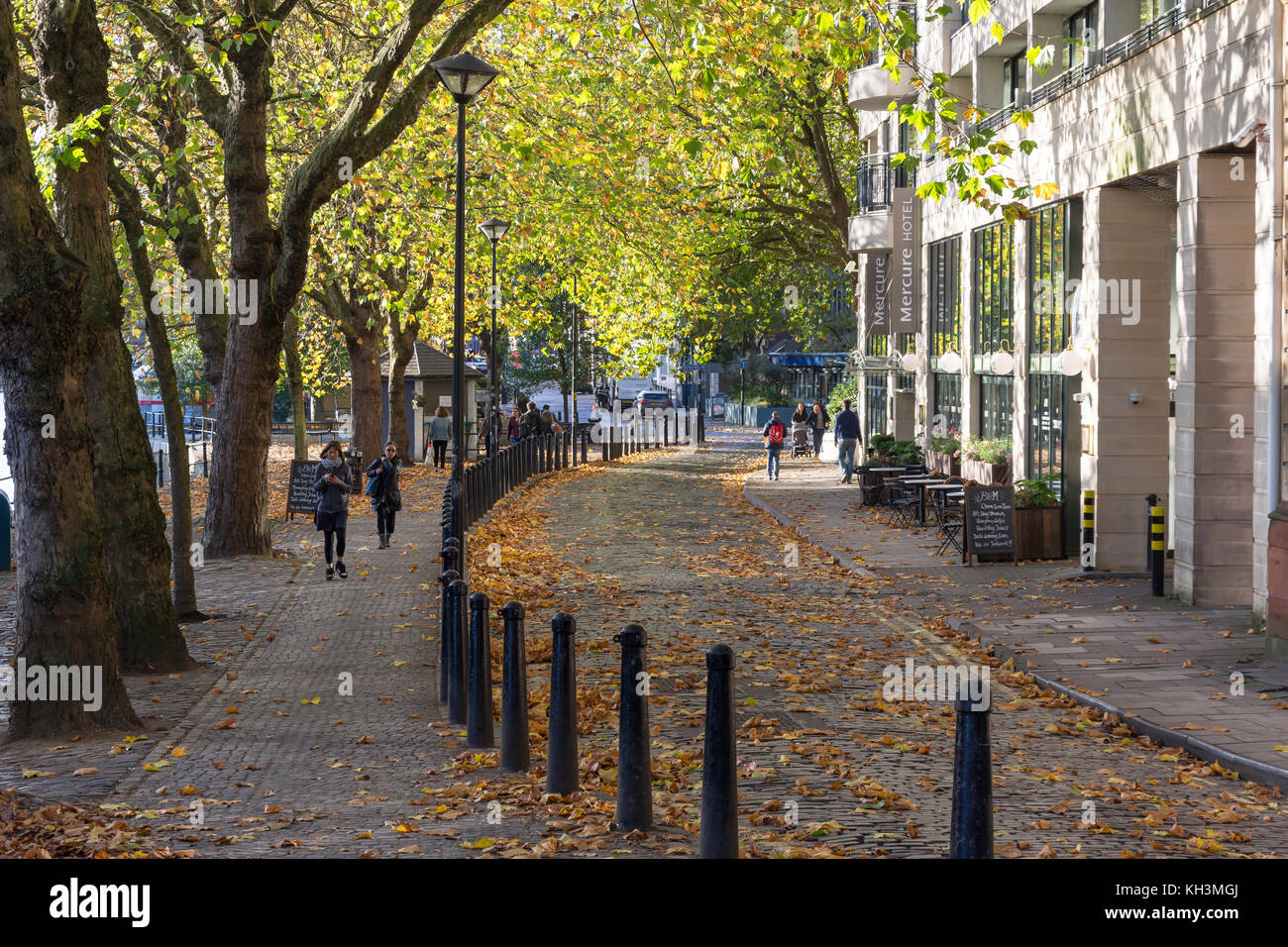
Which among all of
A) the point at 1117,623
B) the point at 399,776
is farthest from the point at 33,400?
the point at 1117,623

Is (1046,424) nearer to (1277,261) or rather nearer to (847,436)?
(1277,261)

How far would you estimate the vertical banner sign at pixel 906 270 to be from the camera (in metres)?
Answer: 32.2

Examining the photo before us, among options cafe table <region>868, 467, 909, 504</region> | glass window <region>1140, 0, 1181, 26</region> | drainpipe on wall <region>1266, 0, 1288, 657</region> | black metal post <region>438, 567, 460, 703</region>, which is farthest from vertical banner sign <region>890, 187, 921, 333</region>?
black metal post <region>438, 567, 460, 703</region>

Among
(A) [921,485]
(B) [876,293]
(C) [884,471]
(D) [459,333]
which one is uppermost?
(B) [876,293]

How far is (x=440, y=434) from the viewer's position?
43562 millimetres

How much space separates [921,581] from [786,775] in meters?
9.95

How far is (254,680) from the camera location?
40.8ft

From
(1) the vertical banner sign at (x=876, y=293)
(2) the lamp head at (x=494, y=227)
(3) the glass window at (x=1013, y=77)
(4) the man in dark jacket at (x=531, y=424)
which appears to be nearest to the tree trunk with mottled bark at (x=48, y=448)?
(3) the glass window at (x=1013, y=77)

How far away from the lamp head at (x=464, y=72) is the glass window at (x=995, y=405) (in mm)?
11596

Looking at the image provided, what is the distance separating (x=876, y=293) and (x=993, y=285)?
11091 millimetres

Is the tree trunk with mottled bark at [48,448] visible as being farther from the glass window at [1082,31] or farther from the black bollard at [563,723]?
the glass window at [1082,31]

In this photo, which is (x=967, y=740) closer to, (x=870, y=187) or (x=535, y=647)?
(x=535, y=647)

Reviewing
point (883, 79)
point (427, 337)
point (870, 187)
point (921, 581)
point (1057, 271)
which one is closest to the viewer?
point (921, 581)

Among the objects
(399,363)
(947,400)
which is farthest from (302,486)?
(399,363)
